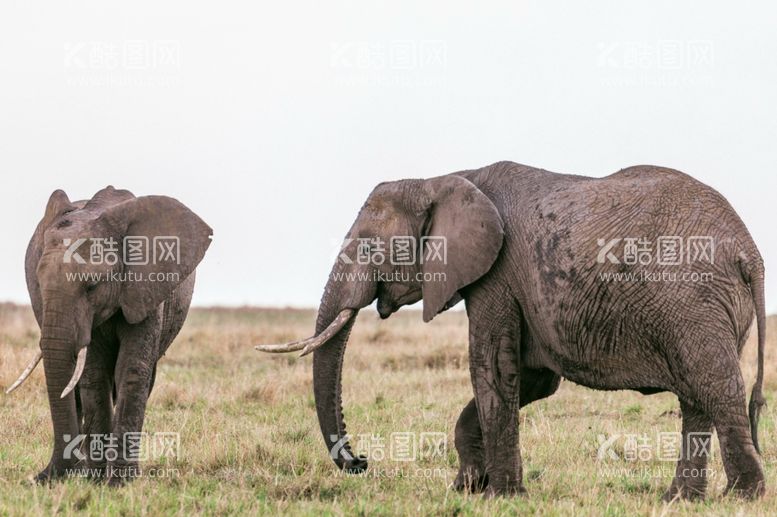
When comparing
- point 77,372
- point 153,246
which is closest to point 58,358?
point 77,372

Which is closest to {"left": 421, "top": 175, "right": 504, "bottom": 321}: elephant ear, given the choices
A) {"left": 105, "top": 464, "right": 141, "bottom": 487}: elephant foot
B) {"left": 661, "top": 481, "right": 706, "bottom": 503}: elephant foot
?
{"left": 661, "top": 481, "right": 706, "bottom": 503}: elephant foot

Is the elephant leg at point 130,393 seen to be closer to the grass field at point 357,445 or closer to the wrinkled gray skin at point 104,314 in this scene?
the wrinkled gray skin at point 104,314

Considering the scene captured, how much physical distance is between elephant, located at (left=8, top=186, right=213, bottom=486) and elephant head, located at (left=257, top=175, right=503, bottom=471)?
1357mm

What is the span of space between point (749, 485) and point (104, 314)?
5.14 meters

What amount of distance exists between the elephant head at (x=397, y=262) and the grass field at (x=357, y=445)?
918 mm

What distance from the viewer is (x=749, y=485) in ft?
28.5

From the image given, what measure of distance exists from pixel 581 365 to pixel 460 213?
1.48 m

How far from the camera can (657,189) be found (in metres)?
8.91

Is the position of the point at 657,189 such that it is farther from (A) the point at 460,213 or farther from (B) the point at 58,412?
(B) the point at 58,412

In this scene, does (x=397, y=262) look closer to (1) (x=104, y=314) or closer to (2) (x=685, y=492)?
(1) (x=104, y=314)

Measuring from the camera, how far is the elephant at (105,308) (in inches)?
372

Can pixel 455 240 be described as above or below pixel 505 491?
above

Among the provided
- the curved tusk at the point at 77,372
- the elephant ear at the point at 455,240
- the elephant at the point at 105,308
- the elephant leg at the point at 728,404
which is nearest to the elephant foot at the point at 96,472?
the elephant at the point at 105,308

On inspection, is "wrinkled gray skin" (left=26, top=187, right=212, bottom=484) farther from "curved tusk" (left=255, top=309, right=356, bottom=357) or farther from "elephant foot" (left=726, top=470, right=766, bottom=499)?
"elephant foot" (left=726, top=470, right=766, bottom=499)
